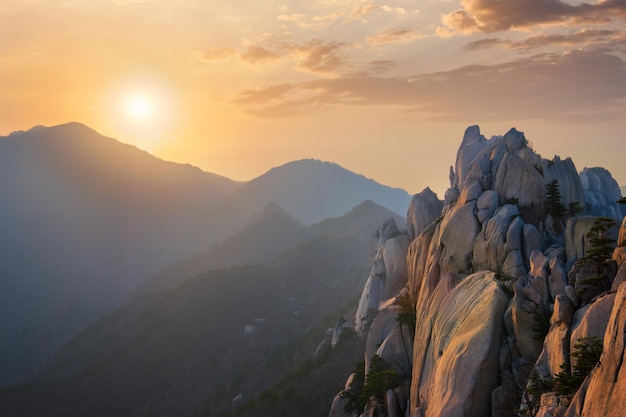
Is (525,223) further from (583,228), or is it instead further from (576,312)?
(576,312)

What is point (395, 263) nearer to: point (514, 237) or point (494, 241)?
point (494, 241)

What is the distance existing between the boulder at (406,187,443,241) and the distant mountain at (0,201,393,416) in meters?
27.2

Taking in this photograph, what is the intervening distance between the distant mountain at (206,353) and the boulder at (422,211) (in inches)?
1070

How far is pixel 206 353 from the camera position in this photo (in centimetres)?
15262

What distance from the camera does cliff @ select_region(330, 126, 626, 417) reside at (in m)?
28.3

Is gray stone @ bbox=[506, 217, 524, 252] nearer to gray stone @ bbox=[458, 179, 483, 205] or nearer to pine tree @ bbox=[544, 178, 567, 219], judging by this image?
pine tree @ bbox=[544, 178, 567, 219]

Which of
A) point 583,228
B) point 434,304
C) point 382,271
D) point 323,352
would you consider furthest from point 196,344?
point 583,228

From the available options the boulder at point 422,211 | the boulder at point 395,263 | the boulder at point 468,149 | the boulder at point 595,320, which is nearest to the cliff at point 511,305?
the boulder at point 595,320

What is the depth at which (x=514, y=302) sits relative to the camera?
36.7 m

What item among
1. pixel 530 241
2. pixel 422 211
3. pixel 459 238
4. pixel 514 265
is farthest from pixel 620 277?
pixel 422 211

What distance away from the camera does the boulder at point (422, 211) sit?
75.7 m

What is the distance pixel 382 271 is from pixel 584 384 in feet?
200

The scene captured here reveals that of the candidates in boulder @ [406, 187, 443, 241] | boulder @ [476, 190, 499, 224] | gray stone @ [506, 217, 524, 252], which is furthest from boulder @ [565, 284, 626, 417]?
boulder @ [406, 187, 443, 241]

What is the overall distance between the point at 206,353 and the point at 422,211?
320 ft
